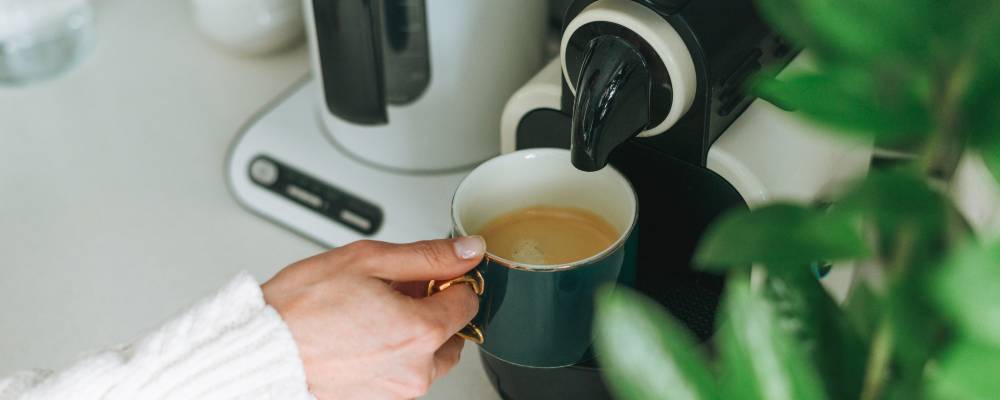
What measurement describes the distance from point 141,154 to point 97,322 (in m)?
0.17

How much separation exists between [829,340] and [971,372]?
0.07 meters

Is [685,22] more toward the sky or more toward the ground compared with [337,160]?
more toward the sky

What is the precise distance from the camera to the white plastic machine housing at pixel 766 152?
54 cm

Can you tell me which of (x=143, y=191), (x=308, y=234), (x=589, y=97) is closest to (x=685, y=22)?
(x=589, y=97)

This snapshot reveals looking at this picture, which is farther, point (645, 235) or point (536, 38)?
Result: point (536, 38)

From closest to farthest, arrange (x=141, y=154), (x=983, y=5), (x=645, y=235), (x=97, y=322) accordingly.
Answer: (x=983, y=5) < (x=645, y=235) < (x=97, y=322) < (x=141, y=154)

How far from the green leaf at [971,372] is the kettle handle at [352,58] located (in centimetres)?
49

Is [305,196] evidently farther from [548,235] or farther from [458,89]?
[548,235]

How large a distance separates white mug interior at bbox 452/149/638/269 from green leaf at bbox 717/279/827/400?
34 centimetres

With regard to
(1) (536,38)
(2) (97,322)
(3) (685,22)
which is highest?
(3) (685,22)

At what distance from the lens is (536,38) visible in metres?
0.75

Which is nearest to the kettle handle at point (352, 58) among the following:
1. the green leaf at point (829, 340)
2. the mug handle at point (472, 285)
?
the mug handle at point (472, 285)

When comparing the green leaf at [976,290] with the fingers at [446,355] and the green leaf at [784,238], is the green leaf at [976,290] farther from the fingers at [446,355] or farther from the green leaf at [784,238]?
the fingers at [446,355]

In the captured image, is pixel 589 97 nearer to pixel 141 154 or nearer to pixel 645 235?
pixel 645 235
